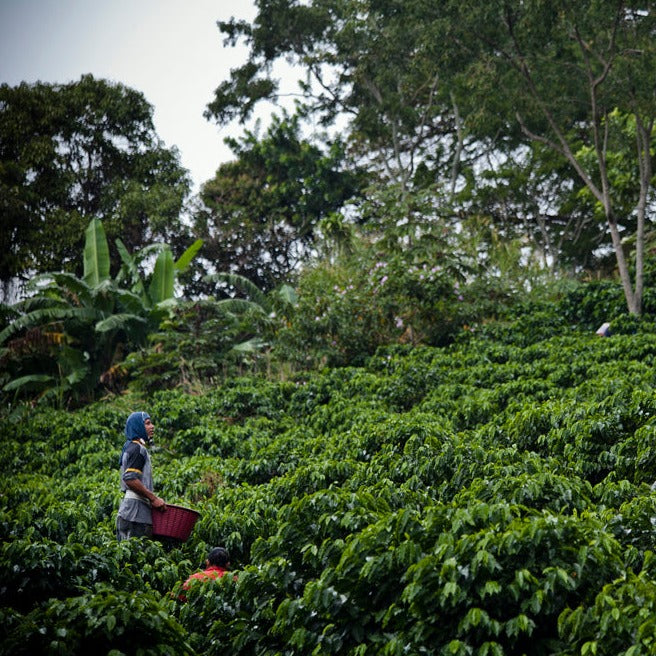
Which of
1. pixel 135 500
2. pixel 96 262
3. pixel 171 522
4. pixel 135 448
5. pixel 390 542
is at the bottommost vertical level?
pixel 171 522

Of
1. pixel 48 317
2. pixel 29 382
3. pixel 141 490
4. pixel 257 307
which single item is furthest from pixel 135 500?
pixel 48 317

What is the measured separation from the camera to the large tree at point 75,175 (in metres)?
21.3

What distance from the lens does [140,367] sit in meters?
15.4

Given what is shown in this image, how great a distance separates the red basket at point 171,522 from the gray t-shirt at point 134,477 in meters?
0.07

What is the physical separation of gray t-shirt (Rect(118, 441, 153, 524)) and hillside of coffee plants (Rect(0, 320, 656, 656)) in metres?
0.25

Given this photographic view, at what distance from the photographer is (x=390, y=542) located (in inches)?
179

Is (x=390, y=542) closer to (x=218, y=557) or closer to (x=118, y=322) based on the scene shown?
(x=218, y=557)

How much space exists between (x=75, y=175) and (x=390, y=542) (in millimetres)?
20457

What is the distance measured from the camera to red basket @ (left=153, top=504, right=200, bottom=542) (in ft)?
22.4

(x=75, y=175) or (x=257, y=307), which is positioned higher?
(x=75, y=175)

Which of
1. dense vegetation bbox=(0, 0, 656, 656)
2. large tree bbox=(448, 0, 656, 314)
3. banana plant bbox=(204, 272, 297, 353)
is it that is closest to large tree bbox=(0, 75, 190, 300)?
dense vegetation bbox=(0, 0, 656, 656)

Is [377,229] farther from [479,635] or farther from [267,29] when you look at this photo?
[479,635]

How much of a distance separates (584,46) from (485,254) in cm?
811

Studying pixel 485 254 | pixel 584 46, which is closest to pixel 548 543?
pixel 584 46
